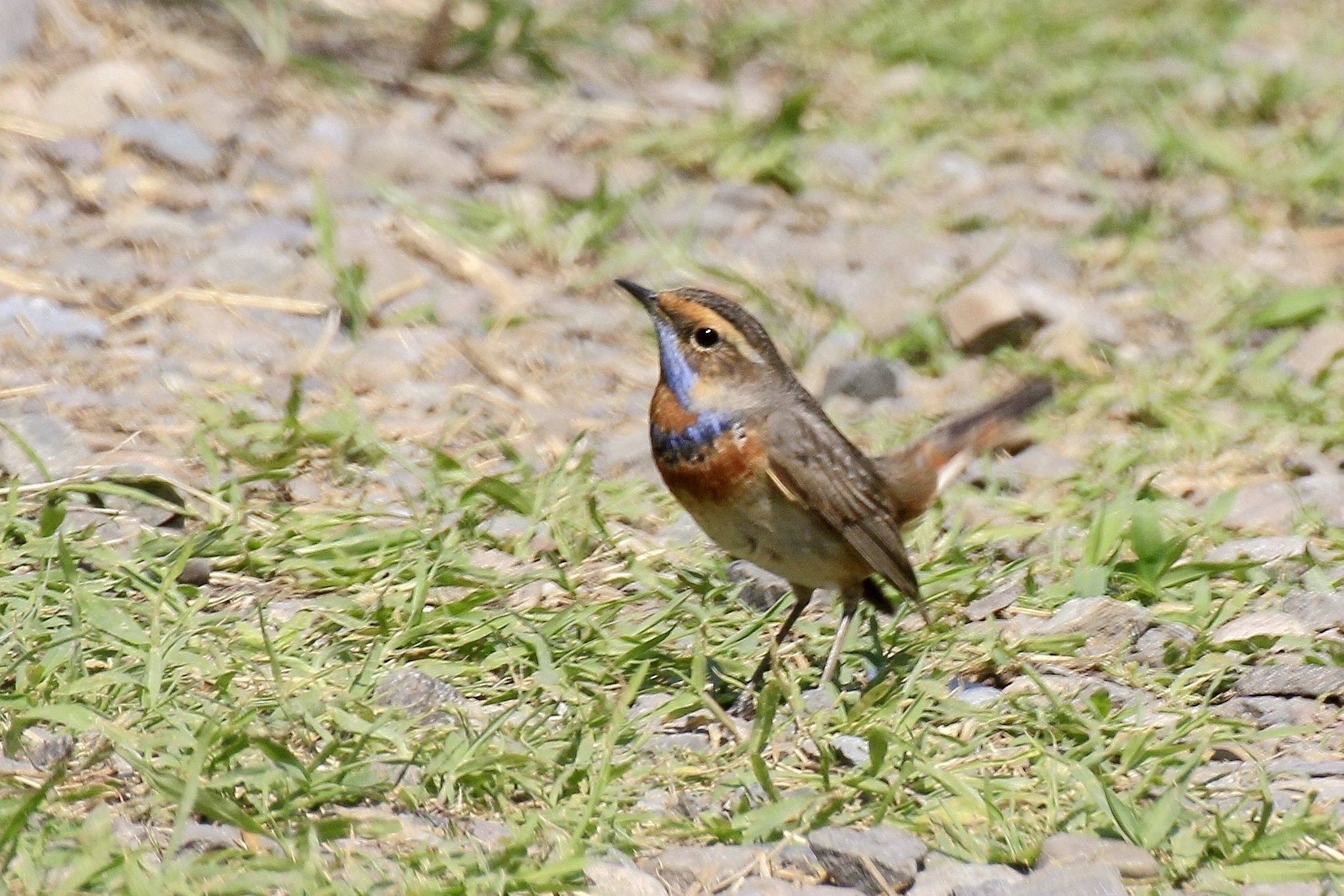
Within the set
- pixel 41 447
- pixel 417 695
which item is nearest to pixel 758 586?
pixel 417 695

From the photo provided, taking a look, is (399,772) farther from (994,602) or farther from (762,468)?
(994,602)

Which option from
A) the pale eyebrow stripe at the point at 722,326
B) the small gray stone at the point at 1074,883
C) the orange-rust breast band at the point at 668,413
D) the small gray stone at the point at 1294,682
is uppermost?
the pale eyebrow stripe at the point at 722,326

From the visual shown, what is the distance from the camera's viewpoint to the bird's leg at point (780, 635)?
5035mm

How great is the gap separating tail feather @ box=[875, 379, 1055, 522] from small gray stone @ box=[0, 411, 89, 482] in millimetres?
2463

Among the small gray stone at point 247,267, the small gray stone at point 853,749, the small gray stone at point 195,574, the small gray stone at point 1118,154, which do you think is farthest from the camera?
the small gray stone at point 1118,154

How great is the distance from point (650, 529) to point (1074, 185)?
415 centimetres

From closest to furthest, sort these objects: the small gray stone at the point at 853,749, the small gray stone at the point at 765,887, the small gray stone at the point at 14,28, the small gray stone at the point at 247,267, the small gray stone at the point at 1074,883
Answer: the small gray stone at the point at 1074,883 → the small gray stone at the point at 765,887 → the small gray stone at the point at 853,749 → the small gray stone at the point at 247,267 → the small gray stone at the point at 14,28

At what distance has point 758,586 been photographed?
568 centimetres

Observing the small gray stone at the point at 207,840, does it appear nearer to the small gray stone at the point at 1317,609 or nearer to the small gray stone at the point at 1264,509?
the small gray stone at the point at 1317,609

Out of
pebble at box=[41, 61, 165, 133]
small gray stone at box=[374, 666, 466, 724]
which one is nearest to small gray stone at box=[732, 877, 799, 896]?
small gray stone at box=[374, 666, 466, 724]

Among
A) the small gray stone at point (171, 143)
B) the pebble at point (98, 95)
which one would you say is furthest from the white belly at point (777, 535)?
the pebble at point (98, 95)

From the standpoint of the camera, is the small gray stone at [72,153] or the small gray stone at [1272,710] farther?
the small gray stone at [72,153]

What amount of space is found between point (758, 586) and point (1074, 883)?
1983 mm

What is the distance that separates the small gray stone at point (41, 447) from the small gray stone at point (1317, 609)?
3622mm
